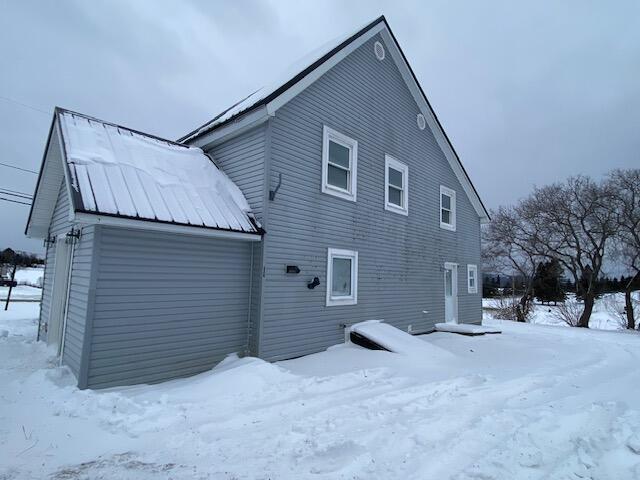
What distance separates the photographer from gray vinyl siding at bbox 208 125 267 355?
7363 millimetres

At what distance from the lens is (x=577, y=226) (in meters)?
20.3

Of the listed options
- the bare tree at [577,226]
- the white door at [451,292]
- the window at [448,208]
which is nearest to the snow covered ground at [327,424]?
the white door at [451,292]

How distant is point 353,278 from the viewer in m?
9.45

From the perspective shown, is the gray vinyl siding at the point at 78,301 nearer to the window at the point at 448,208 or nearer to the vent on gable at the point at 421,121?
the vent on gable at the point at 421,121

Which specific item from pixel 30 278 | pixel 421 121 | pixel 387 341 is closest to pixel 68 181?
pixel 387 341

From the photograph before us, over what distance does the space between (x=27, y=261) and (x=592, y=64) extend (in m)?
94.7

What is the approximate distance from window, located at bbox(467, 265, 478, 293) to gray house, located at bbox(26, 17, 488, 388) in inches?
163

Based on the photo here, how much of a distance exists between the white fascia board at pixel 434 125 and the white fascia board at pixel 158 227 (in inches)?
324

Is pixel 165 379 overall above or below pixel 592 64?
below

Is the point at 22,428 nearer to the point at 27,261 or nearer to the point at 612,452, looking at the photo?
the point at 612,452

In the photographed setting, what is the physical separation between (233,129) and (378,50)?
19.0ft

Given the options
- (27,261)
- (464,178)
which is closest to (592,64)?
(464,178)

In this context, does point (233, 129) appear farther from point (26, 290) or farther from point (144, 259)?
point (26, 290)

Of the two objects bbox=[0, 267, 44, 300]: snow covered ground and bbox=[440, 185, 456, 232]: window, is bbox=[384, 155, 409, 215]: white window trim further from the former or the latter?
bbox=[0, 267, 44, 300]: snow covered ground
